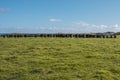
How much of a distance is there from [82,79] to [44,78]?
1990mm

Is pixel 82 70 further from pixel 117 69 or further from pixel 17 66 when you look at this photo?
pixel 17 66

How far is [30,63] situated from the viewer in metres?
18.7

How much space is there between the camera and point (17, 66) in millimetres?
17562

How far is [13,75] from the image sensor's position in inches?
587

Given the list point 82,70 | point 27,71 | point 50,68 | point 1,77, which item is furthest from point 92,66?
point 1,77

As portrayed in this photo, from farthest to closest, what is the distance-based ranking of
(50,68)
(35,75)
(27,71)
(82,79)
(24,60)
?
1. (24,60)
2. (50,68)
3. (27,71)
4. (35,75)
5. (82,79)

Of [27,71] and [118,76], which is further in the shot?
[27,71]

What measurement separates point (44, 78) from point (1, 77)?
7.88ft

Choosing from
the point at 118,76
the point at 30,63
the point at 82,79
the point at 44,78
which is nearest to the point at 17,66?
the point at 30,63

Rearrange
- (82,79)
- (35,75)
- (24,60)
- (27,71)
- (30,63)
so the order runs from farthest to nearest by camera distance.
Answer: (24,60) → (30,63) → (27,71) → (35,75) → (82,79)

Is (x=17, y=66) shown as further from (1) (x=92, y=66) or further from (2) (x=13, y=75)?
(1) (x=92, y=66)

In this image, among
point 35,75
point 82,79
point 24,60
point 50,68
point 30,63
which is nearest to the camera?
point 82,79

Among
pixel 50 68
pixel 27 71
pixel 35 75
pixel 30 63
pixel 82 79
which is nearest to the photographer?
pixel 82 79

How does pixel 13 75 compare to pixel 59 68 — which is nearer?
pixel 13 75
